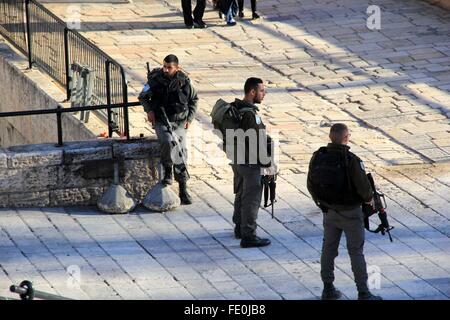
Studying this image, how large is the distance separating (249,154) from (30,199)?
2571mm

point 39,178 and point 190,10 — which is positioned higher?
point 190,10

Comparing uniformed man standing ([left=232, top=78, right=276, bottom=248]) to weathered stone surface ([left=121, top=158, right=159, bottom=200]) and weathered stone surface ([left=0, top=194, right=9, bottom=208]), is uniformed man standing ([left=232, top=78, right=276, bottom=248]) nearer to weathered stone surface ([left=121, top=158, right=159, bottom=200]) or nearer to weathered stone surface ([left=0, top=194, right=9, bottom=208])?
weathered stone surface ([left=121, top=158, right=159, bottom=200])

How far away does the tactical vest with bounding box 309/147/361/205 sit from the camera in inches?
406

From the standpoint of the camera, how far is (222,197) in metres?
13.3

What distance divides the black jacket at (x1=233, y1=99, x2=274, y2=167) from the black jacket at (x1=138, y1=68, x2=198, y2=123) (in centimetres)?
126

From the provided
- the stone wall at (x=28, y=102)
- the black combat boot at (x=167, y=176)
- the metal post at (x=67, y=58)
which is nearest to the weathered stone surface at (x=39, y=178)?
the black combat boot at (x=167, y=176)

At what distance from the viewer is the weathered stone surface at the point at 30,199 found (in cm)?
1286

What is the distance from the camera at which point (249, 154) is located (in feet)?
38.2

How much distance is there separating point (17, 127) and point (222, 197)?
5374 mm

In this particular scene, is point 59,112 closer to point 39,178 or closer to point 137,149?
point 39,178

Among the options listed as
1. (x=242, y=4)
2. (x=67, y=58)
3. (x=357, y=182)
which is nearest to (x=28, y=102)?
(x=67, y=58)

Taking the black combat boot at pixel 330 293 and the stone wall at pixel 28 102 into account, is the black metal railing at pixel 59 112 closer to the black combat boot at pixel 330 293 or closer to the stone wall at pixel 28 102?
the stone wall at pixel 28 102

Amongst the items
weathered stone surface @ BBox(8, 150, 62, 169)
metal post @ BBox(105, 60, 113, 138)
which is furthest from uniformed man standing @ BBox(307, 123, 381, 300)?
metal post @ BBox(105, 60, 113, 138)
